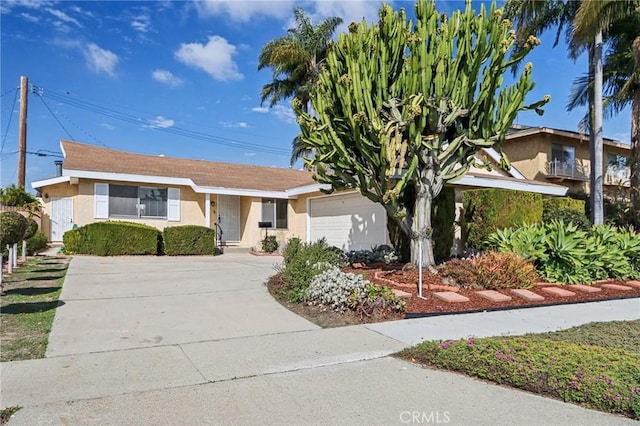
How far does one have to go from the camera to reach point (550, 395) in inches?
164

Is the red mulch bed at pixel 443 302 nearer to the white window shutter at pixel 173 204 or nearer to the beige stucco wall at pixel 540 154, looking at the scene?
the white window shutter at pixel 173 204

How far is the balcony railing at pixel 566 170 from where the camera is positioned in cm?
2464

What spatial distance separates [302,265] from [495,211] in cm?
673

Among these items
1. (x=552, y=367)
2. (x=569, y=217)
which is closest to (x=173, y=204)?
(x=569, y=217)

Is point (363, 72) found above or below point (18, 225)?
above

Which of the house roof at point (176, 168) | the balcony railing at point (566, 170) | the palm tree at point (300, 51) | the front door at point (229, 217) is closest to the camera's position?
the house roof at point (176, 168)

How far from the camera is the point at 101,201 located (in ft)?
57.2

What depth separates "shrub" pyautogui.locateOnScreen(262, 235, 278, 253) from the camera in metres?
18.8

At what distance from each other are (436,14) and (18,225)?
32.5 ft

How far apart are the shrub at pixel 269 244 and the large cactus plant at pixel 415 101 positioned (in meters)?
9.00

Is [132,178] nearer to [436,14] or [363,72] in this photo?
[363,72]

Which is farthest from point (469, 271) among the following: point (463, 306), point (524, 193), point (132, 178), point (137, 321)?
point (132, 178)

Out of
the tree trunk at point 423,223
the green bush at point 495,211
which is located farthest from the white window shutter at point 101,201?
the green bush at point 495,211

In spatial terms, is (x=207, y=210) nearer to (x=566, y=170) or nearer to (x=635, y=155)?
(x=635, y=155)
